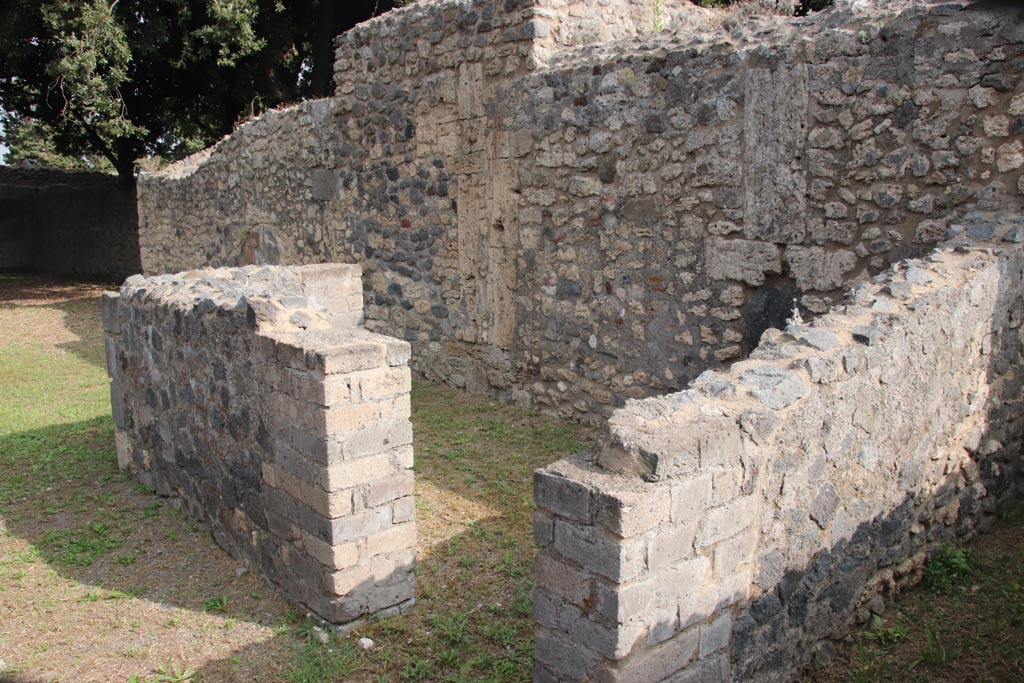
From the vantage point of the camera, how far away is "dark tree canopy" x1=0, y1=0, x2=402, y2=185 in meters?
14.5

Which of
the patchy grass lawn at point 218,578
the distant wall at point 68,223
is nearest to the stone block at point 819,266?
the patchy grass lawn at point 218,578

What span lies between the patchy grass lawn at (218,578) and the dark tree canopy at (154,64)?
863 cm

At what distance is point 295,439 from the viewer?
4594mm

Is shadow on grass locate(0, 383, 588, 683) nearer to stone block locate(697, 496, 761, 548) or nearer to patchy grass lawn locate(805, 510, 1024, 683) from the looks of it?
stone block locate(697, 496, 761, 548)

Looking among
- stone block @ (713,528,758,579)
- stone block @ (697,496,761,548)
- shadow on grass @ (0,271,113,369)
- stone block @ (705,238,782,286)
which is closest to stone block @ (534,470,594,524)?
stone block @ (697,496,761,548)

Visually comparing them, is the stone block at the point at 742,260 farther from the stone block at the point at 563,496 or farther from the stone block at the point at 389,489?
the stone block at the point at 563,496

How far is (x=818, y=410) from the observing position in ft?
11.5

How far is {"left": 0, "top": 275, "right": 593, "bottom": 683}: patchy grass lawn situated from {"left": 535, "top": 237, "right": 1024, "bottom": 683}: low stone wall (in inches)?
46.5

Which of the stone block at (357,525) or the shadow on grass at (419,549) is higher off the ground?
the stone block at (357,525)

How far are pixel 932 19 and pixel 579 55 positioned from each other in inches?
115

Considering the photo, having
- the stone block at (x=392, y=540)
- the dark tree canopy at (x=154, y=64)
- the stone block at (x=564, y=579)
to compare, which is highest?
the dark tree canopy at (x=154, y=64)

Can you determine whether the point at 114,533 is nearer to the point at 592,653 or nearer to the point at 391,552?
the point at 391,552

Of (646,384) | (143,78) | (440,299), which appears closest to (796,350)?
(646,384)

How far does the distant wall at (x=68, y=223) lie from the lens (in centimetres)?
1972
